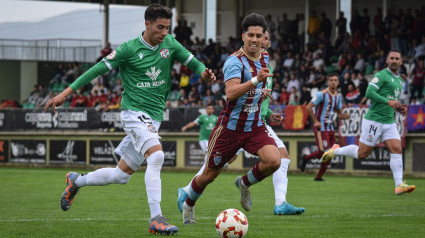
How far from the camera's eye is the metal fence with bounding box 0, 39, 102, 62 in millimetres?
47750

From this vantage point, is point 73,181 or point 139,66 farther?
point 73,181

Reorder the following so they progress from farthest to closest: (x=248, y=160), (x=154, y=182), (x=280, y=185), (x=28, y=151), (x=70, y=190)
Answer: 1. (x=28, y=151)
2. (x=248, y=160)
3. (x=280, y=185)
4. (x=70, y=190)
5. (x=154, y=182)

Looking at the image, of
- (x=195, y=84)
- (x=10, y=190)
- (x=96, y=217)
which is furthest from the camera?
(x=195, y=84)

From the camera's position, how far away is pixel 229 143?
8.80 meters

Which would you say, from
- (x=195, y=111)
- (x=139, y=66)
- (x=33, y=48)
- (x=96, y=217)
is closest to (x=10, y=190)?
(x=96, y=217)

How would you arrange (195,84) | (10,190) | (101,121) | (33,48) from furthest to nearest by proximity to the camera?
(33,48), (195,84), (101,121), (10,190)

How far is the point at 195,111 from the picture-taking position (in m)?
25.2

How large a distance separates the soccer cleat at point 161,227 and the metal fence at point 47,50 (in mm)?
40003

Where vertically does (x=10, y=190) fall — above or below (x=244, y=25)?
below

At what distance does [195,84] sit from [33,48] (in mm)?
21158

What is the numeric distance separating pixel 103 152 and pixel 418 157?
11.1m

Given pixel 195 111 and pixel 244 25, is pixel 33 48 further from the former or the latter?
pixel 244 25

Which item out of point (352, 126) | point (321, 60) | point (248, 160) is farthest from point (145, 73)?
point (321, 60)

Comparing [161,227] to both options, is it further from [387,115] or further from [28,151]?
[28,151]
